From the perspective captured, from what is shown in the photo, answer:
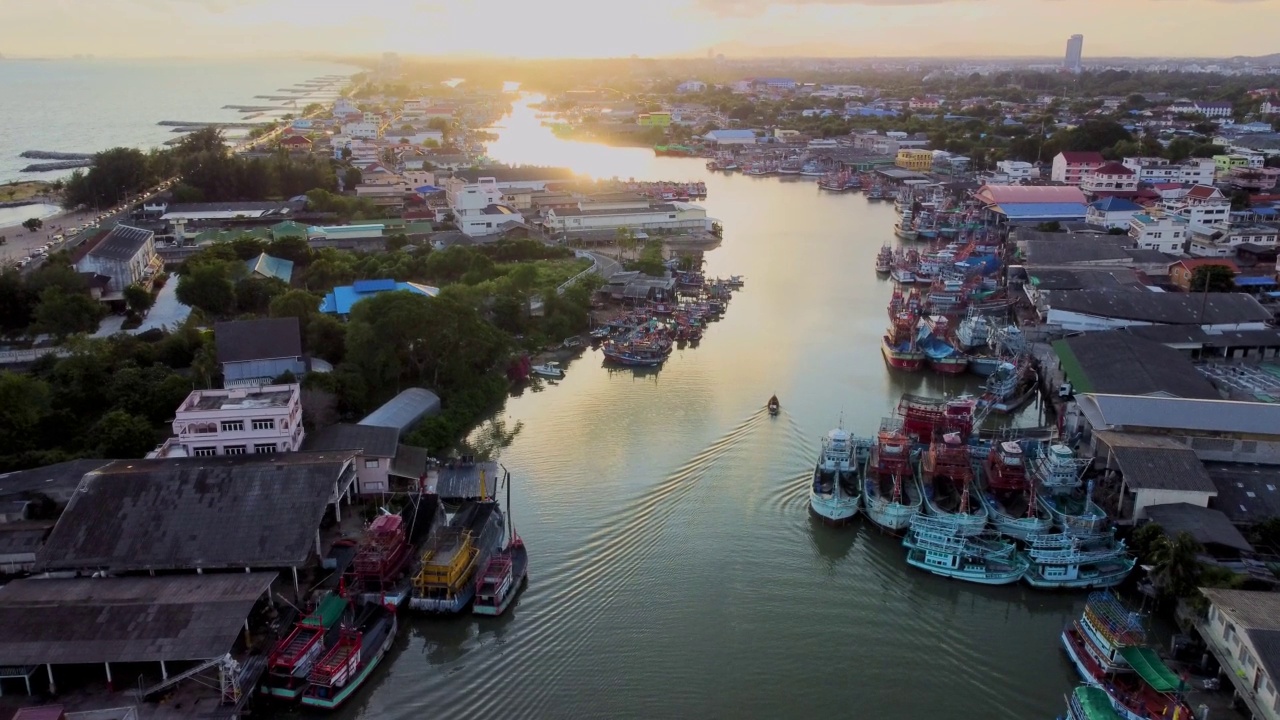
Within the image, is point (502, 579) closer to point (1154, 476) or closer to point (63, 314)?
point (1154, 476)

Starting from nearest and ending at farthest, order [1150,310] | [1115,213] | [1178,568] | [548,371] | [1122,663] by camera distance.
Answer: [1122,663] → [1178,568] → [548,371] → [1150,310] → [1115,213]

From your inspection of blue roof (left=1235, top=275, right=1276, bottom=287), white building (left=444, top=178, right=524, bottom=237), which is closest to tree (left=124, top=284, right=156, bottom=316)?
white building (left=444, top=178, right=524, bottom=237)

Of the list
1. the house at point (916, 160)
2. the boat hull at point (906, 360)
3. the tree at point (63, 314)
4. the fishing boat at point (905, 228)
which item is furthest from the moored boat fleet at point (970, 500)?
the house at point (916, 160)

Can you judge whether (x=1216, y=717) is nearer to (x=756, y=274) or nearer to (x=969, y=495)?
(x=969, y=495)

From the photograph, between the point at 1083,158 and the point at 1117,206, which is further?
the point at 1083,158

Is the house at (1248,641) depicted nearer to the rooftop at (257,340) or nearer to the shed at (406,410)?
the shed at (406,410)

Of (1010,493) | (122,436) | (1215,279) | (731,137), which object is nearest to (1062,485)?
(1010,493)

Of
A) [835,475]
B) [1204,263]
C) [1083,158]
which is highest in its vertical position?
[1083,158]
